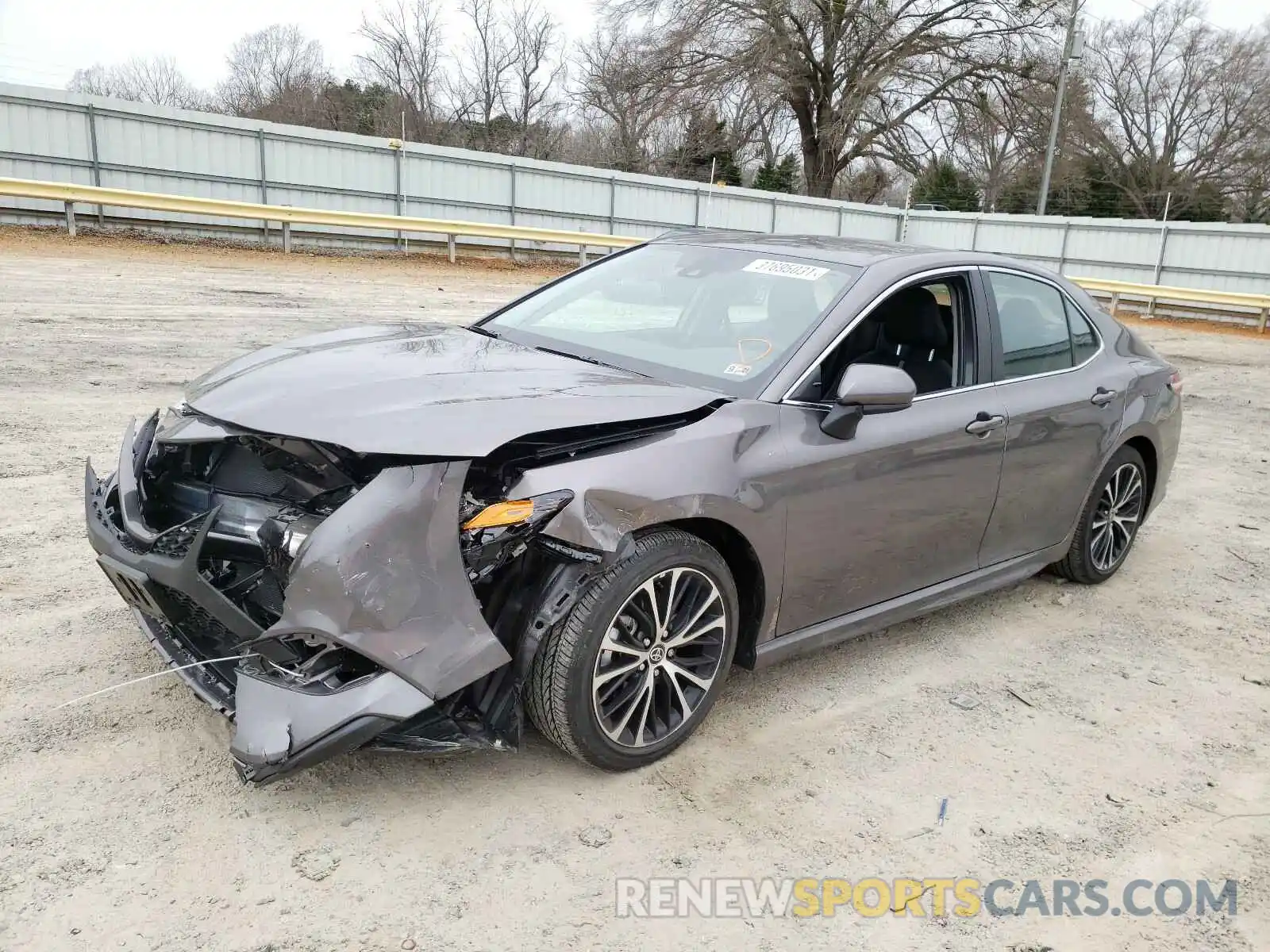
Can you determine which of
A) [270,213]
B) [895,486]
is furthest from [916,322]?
[270,213]

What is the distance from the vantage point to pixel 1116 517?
505 centimetres

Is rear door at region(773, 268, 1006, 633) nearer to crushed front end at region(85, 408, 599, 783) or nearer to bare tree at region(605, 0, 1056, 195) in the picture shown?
crushed front end at region(85, 408, 599, 783)

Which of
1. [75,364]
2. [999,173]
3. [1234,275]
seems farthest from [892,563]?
[999,173]

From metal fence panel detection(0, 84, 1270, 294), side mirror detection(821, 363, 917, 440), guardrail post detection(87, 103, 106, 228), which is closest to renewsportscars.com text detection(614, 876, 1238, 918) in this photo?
side mirror detection(821, 363, 917, 440)

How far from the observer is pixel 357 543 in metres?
2.55

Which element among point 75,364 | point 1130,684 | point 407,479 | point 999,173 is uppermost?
point 999,173

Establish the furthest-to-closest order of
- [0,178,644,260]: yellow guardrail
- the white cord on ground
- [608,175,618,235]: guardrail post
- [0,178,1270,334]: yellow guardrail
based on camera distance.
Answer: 1. [608,175,618,235]: guardrail post
2. [0,178,1270,334]: yellow guardrail
3. [0,178,644,260]: yellow guardrail
4. the white cord on ground

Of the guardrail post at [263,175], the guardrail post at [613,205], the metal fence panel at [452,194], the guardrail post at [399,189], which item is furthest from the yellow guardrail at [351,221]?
the guardrail post at [613,205]

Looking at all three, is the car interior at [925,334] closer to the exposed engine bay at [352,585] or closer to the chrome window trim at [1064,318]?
the chrome window trim at [1064,318]

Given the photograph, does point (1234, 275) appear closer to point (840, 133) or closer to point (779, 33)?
point (840, 133)

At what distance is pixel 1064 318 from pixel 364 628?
3752 mm

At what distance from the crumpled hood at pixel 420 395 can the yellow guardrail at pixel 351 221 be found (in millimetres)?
15195

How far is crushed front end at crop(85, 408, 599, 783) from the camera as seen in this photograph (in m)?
2.53

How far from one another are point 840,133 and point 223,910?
36.3 meters
